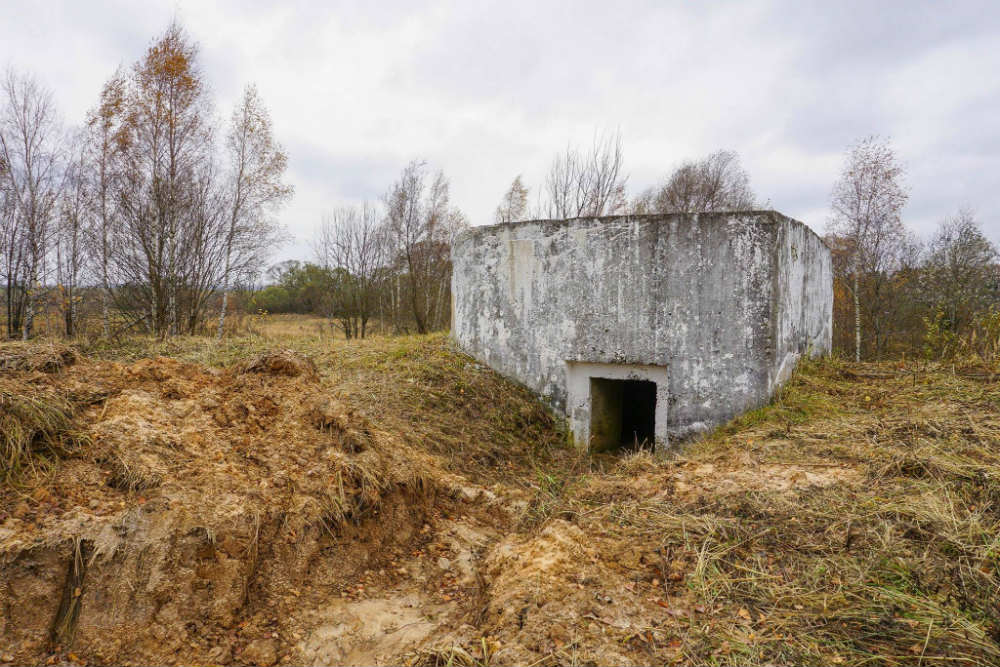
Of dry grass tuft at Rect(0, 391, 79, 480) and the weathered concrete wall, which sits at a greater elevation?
the weathered concrete wall

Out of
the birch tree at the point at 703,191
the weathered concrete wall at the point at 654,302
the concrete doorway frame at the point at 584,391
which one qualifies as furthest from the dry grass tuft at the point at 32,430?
the birch tree at the point at 703,191

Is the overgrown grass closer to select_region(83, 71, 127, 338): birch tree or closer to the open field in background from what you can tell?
the open field in background

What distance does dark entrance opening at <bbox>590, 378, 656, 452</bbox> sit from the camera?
6781 millimetres

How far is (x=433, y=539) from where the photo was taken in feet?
12.1

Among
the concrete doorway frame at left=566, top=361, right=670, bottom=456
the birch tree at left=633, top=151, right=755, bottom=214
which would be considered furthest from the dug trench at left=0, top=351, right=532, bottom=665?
the birch tree at left=633, top=151, right=755, bottom=214

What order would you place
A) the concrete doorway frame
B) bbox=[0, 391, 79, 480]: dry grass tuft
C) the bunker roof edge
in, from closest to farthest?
bbox=[0, 391, 79, 480]: dry grass tuft, the bunker roof edge, the concrete doorway frame

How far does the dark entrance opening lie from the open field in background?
207 cm

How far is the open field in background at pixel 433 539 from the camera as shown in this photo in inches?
92.4

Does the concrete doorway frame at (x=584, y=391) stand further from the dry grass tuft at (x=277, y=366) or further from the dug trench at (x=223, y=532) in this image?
the dry grass tuft at (x=277, y=366)

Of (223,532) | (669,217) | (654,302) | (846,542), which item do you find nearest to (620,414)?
(654,302)

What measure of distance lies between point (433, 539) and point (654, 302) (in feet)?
12.3

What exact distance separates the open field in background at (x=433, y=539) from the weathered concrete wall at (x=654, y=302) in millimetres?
1149

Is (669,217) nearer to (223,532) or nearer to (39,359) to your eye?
(223,532)

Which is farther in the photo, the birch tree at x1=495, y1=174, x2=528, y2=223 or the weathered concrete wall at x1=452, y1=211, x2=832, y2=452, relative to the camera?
the birch tree at x1=495, y1=174, x2=528, y2=223
